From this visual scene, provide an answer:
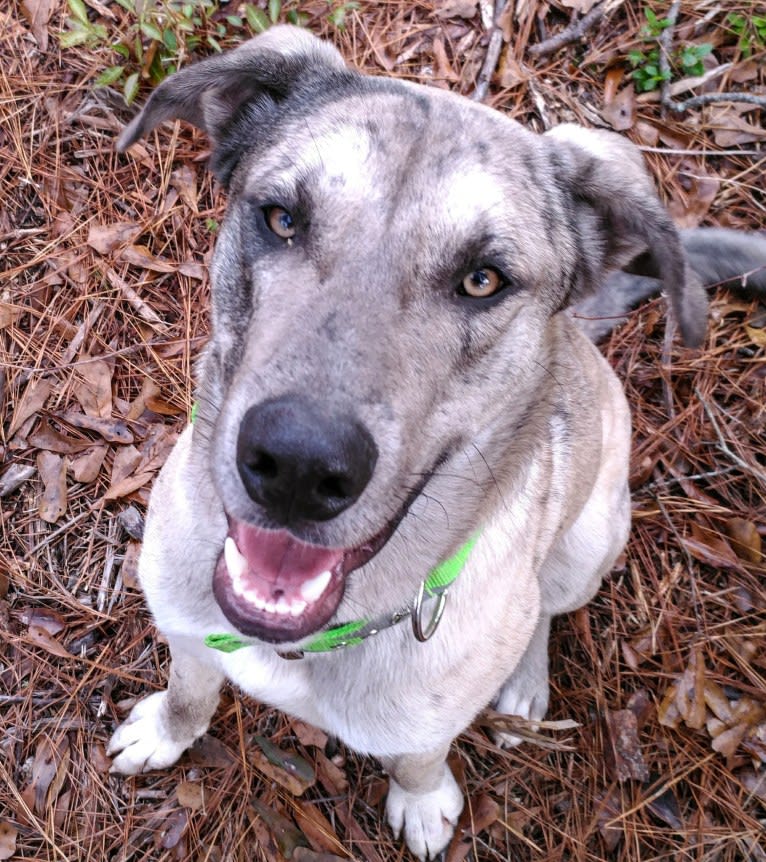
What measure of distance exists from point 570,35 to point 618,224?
97.8 inches

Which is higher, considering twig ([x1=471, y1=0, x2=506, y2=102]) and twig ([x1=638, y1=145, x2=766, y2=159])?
twig ([x1=471, y1=0, x2=506, y2=102])

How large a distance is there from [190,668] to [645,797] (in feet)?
6.96

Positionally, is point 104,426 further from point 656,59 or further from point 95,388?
point 656,59

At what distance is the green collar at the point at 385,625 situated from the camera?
7.32 ft

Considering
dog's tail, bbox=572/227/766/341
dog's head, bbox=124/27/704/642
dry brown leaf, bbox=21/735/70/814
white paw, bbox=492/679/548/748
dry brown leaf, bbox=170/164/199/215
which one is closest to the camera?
dog's head, bbox=124/27/704/642

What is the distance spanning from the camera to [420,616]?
7.57ft

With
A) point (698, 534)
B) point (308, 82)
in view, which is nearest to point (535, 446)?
point (308, 82)

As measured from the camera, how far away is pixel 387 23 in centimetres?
414

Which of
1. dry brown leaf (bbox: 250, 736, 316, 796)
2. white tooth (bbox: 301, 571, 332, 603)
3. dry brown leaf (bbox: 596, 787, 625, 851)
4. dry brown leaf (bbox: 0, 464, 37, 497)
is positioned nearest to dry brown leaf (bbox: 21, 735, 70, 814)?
dry brown leaf (bbox: 250, 736, 316, 796)

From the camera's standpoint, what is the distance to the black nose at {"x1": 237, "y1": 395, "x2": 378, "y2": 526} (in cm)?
149

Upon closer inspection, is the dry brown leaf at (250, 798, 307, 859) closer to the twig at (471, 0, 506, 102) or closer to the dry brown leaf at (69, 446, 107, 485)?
the dry brown leaf at (69, 446, 107, 485)

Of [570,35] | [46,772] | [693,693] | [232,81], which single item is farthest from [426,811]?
[570,35]

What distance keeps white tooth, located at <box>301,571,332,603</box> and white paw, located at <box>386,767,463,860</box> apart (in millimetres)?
1573

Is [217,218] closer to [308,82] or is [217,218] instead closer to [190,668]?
[308,82]
